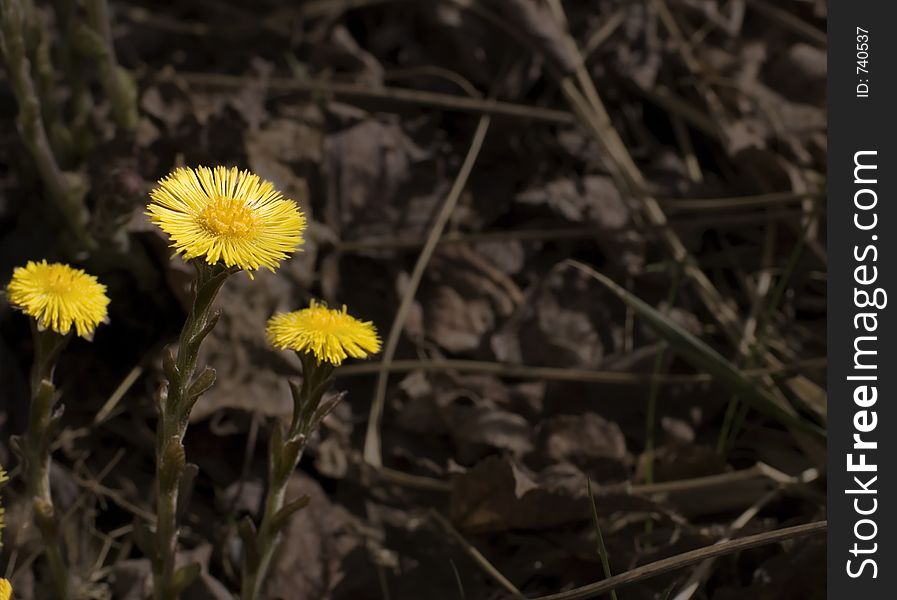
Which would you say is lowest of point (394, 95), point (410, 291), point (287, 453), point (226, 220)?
point (287, 453)

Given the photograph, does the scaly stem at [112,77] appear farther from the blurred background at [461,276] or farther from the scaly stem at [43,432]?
Answer: the scaly stem at [43,432]

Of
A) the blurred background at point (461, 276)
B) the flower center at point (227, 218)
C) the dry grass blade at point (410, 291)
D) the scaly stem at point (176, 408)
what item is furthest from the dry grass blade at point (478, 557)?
the flower center at point (227, 218)

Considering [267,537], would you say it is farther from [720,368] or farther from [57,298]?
[720,368]

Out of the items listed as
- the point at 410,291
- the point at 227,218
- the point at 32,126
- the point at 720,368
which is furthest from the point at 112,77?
the point at 720,368

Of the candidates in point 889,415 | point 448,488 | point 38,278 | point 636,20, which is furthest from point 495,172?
point 38,278

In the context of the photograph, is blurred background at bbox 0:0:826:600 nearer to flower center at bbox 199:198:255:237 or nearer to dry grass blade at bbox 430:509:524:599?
dry grass blade at bbox 430:509:524:599
